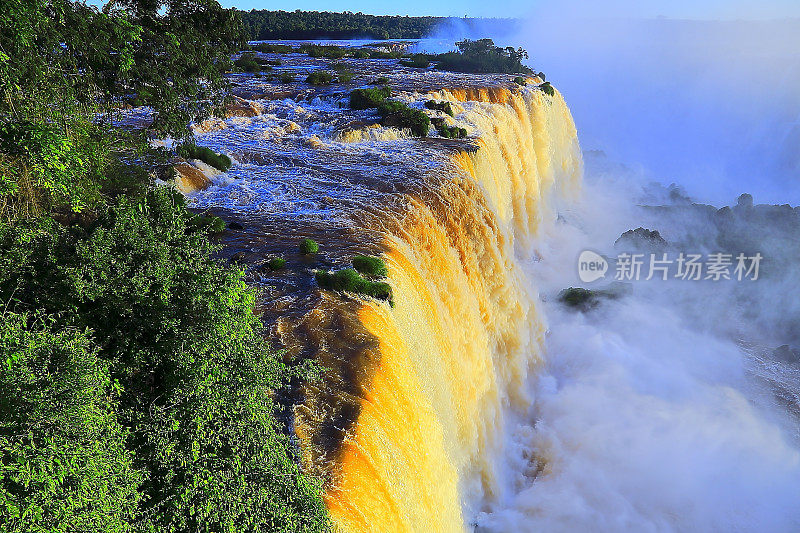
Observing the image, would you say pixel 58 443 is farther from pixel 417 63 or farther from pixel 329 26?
pixel 329 26

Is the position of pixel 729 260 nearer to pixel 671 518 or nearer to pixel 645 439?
pixel 645 439

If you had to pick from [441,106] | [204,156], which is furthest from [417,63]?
[204,156]

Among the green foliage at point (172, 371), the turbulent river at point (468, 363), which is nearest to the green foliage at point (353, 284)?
the turbulent river at point (468, 363)

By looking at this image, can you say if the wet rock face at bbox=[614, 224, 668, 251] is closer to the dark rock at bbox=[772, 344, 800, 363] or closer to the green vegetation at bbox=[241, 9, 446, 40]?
the dark rock at bbox=[772, 344, 800, 363]

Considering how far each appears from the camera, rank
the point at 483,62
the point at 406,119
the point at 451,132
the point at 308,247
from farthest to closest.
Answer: the point at 483,62 < the point at 406,119 < the point at 451,132 < the point at 308,247

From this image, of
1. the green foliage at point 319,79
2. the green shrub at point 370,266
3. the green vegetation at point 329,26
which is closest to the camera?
the green shrub at point 370,266

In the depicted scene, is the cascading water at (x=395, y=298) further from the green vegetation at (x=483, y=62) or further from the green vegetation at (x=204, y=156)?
the green vegetation at (x=483, y=62)

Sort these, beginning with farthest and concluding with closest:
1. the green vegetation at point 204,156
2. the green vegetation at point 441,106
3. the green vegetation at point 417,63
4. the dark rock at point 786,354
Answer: the green vegetation at point 417,63 → the green vegetation at point 441,106 → the dark rock at point 786,354 → the green vegetation at point 204,156
